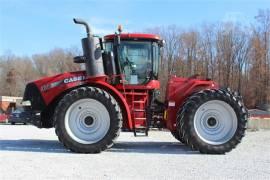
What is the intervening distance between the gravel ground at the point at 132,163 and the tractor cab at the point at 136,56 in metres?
1.90

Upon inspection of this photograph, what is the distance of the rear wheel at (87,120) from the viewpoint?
11.7m

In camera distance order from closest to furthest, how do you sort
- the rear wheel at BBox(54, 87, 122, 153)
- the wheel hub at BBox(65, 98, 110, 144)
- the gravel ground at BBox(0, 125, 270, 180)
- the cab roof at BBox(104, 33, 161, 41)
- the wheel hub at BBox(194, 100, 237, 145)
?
the gravel ground at BBox(0, 125, 270, 180)
the rear wheel at BBox(54, 87, 122, 153)
the wheel hub at BBox(65, 98, 110, 144)
the wheel hub at BBox(194, 100, 237, 145)
the cab roof at BBox(104, 33, 161, 41)

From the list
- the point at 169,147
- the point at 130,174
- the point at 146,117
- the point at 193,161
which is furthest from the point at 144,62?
the point at 130,174

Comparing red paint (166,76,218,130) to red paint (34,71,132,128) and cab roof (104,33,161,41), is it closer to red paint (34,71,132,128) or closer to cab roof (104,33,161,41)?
red paint (34,71,132,128)

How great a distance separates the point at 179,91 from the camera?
12461mm

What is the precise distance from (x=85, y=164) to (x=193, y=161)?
7.50ft

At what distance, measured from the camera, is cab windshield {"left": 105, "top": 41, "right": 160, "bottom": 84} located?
1266 cm

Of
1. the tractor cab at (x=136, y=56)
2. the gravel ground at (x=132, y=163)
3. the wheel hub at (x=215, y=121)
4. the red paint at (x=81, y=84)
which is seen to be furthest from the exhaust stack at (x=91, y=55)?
the wheel hub at (x=215, y=121)

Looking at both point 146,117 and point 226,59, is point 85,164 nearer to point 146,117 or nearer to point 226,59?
point 146,117

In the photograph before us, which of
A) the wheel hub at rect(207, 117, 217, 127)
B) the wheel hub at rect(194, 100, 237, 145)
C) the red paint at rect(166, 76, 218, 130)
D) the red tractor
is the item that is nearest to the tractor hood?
the red tractor

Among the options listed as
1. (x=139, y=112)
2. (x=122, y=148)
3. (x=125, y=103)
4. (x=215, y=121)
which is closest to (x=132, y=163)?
(x=125, y=103)

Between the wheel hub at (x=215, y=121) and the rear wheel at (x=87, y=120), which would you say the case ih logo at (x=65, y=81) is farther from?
the wheel hub at (x=215, y=121)

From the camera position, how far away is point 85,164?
950cm

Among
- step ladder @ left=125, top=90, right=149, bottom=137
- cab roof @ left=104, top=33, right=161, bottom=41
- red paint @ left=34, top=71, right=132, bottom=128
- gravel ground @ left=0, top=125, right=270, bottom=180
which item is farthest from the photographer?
cab roof @ left=104, top=33, right=161, bottom=41
